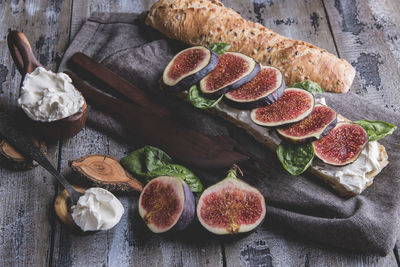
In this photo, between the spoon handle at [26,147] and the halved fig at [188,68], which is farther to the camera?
the halved fig at [188,68]

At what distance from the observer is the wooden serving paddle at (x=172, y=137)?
2.82 meters

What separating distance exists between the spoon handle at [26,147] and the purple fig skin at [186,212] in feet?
1.96

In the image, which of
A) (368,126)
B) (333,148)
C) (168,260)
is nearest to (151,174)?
(168,260)

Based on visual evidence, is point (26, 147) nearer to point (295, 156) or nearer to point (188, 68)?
point (188, 68)

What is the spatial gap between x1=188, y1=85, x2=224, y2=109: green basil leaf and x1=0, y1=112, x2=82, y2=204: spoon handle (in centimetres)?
88

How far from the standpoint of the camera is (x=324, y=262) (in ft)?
8.41

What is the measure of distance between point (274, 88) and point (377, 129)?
65cm

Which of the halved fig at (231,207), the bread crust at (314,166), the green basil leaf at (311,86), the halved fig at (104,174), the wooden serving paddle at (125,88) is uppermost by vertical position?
the green basil leaf at (311,86)

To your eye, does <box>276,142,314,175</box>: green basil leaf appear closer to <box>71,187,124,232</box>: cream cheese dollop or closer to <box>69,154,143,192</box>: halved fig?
<box>69,154,143,192</box>: halved fig

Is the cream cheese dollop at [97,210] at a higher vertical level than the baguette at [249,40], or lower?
lower

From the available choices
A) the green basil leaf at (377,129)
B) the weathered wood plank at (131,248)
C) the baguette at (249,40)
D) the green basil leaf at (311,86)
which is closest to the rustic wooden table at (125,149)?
the weathered wood plank at (131,248)

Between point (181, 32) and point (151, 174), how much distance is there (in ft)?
4.04

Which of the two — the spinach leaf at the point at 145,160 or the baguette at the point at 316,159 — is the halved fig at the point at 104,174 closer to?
the spinach leaf at the point at 145,160

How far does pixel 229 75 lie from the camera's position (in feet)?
9.55
